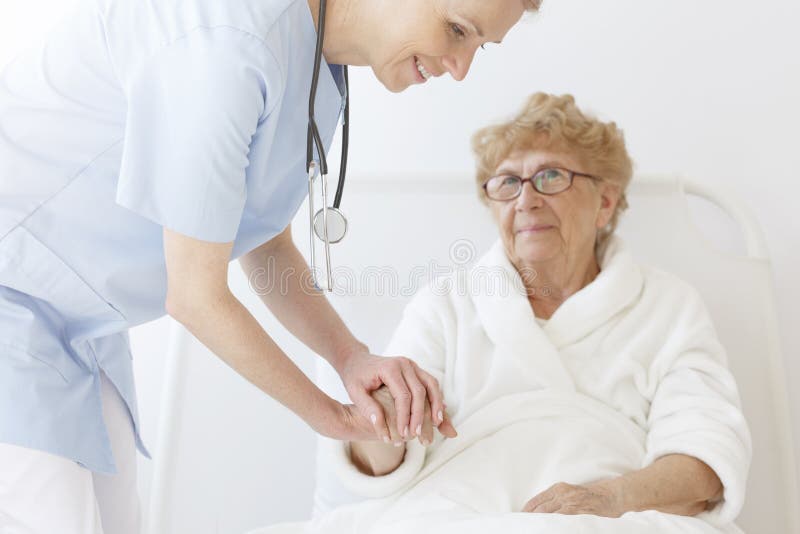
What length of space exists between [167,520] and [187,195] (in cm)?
111

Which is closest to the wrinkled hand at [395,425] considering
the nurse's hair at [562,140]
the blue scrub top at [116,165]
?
Result: the blue scrub top at [116,165]

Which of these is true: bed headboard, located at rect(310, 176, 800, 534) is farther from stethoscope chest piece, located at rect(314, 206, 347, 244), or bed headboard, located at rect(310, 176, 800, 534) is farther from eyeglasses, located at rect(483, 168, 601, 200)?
stethoscope chest piece, located at rect(314, 206, 347, 244)

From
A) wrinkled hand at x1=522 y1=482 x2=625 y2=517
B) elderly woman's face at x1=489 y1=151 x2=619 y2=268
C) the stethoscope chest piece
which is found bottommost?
wrinkled hand at x1=522 y1=482 x2=625 y2=517

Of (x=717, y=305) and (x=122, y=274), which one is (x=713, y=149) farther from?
(x=122, y=274)

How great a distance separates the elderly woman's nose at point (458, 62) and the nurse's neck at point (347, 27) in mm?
100

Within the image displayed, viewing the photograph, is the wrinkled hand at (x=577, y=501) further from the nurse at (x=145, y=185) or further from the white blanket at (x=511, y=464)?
the nurse at (x=145, y=185)

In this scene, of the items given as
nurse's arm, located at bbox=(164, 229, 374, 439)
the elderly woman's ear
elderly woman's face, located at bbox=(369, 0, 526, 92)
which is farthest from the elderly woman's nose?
the elderly woman's ear

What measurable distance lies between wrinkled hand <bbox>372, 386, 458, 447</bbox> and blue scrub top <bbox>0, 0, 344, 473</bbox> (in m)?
0.28

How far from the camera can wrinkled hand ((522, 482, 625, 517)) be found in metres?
1.32

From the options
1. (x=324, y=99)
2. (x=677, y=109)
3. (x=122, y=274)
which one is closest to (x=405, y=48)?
(x=324, y=99)

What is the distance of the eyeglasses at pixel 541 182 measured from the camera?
1813 millimetres

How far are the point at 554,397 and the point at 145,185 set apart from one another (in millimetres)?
913

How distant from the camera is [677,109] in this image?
2.25m

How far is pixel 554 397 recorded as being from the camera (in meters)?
1.58
